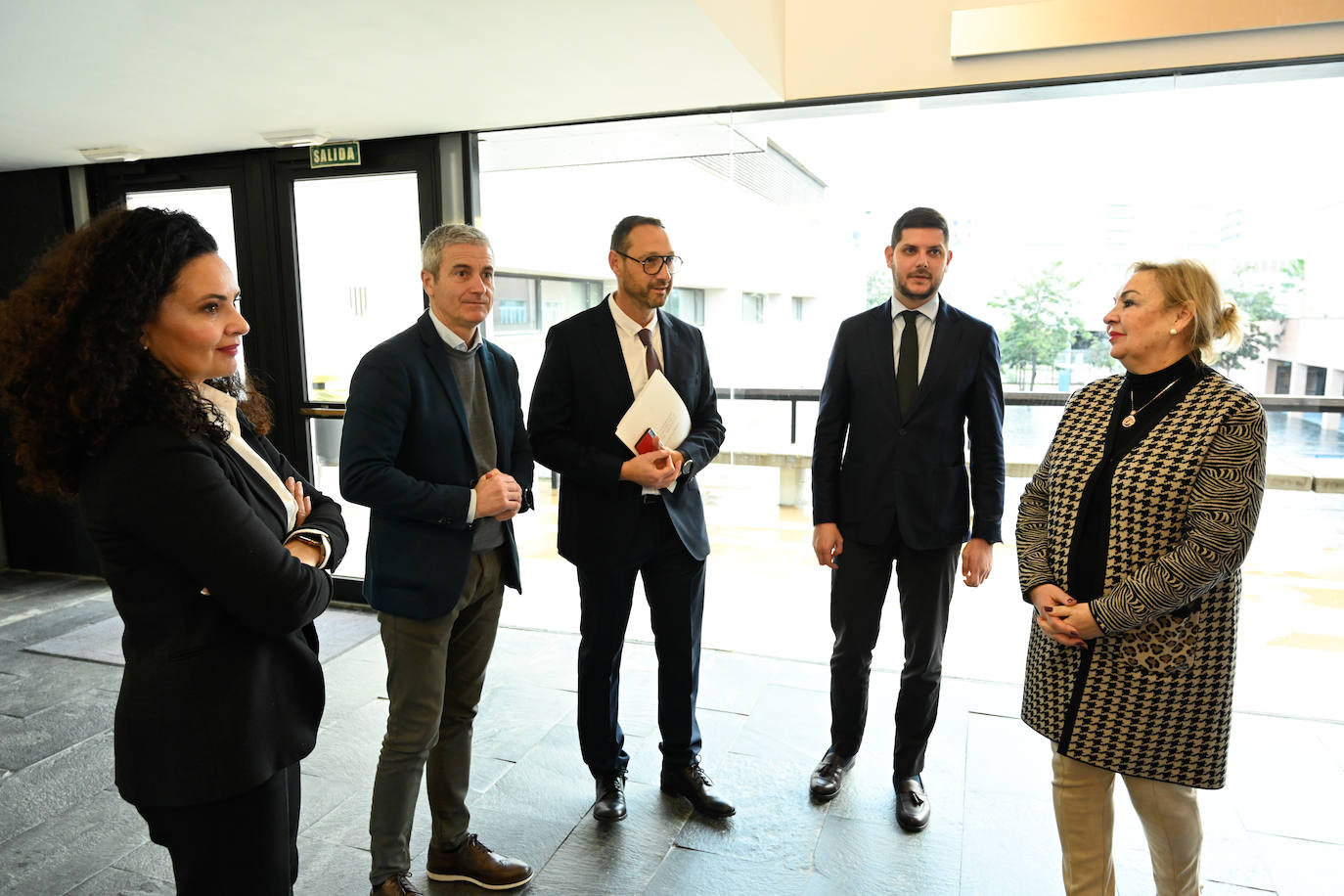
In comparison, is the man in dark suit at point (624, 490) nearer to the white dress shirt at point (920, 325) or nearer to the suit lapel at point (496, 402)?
the suit lapel at point (496, 402)

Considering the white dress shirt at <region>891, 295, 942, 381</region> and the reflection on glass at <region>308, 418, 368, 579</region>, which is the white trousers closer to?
the white dress shirt at <region>891, 295, 942, 381</region>

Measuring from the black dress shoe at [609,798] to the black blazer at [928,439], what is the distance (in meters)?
1.13

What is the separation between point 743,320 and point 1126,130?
1.82 meters

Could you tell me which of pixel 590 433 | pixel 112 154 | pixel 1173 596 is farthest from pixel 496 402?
pixel 112 154

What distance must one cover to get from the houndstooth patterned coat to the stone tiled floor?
2.44ft

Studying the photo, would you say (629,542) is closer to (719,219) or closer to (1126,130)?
(719,219)

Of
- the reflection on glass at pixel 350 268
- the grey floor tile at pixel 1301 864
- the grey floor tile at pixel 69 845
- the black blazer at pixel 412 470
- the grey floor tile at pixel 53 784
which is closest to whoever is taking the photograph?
the black blazer at pixel 412 470

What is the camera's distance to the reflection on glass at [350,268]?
458cm

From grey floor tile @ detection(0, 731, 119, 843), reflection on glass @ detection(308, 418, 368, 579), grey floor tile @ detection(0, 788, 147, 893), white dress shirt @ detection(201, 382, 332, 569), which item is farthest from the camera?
reflection on glass @ detection(308, 418, 368, 579)

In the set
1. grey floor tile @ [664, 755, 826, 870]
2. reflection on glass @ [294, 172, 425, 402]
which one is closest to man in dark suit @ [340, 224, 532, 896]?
grey floor tile @ [664, 755, 826, 870]

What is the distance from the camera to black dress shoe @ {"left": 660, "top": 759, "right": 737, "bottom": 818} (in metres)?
2.78

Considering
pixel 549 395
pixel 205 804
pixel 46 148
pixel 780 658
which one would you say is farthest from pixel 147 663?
pixel 46 148

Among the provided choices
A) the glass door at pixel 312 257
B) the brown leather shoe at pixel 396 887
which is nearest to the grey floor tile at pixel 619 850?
the brown leather shoe at pixel 396 887

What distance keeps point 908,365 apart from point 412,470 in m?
1.56
